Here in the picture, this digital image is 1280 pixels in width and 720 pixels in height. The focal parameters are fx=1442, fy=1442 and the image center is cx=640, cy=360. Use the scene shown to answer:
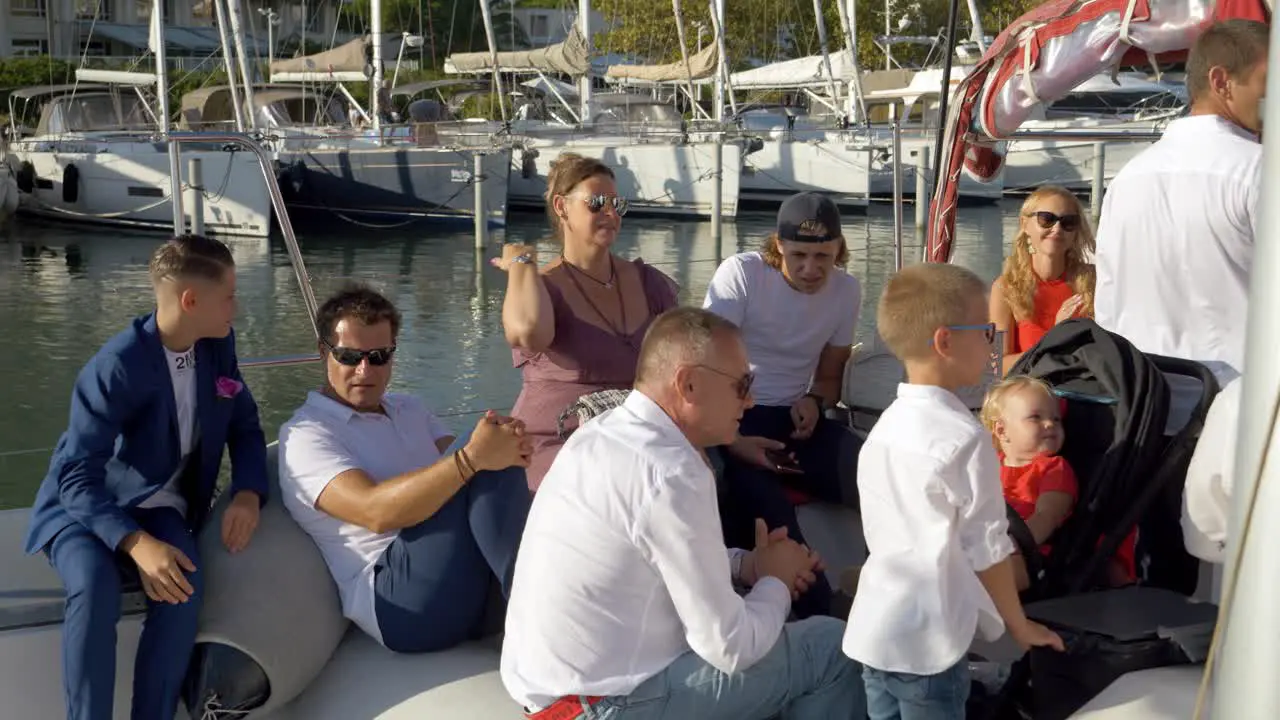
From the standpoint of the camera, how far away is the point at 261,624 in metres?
3.22

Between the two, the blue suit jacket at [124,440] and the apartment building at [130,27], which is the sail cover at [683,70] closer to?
the apartment building at [130,27]

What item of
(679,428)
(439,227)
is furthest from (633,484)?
(439,227)

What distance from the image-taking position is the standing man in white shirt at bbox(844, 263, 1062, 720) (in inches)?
95.0

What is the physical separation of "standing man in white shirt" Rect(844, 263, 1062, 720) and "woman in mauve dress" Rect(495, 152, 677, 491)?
128cm

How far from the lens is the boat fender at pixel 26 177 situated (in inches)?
901

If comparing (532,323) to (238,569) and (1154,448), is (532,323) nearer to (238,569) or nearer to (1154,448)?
(238,569)

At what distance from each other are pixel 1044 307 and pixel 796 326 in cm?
85

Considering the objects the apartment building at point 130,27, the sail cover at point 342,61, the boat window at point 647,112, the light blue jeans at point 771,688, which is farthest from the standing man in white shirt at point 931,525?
the apartment building at point 130,27

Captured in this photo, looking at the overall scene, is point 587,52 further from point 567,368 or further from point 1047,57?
point 567,368

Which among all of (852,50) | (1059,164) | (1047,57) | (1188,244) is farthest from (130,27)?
(1188,244)

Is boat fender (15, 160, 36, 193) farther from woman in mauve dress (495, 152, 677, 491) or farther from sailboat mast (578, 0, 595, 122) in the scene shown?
woman in mauve dress (495, 152, 677, 491)

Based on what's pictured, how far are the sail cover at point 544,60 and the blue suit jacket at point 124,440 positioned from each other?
22.5 m

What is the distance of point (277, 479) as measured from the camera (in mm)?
3654

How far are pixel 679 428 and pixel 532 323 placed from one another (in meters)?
1.24
